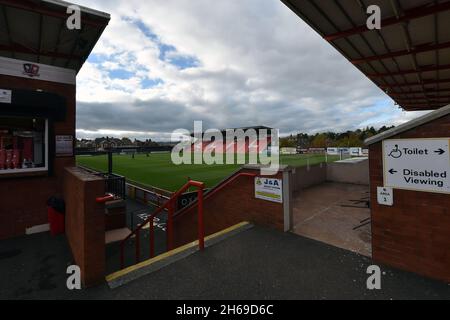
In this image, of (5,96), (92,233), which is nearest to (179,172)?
(5,96)

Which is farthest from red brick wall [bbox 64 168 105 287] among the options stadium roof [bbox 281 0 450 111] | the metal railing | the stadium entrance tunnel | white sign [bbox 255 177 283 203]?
the metal railing

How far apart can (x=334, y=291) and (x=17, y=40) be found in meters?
9.62

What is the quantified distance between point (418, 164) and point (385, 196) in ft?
2.03

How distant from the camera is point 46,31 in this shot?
20.3ft

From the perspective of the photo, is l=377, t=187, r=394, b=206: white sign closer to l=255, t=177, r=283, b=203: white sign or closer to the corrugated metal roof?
the corrugated metal roof

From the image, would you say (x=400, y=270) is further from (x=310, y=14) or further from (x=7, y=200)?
(x=7, y=200)

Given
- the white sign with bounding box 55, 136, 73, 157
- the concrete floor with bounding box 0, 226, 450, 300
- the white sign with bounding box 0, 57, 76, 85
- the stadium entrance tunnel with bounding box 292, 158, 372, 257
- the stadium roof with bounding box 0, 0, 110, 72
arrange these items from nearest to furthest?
1. the concrete floor with bounding box 0, 226, 450, 300
2. the stadium entrance tunnel with bounding box 292, 158, 372, 257
3. the stadium roof with bounding box 0, 0, 110, 72
4. the white sign with bounding box 0, 57, 76, 85
5. the white sign with bounding box 55, 136, 73, 157

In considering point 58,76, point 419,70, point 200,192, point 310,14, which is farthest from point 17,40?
point 419,70

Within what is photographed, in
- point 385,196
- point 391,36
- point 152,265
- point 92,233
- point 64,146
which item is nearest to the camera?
point 92,233

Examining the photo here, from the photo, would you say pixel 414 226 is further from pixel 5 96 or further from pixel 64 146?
pixel 5 96

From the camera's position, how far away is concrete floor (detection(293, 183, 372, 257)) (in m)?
4.51

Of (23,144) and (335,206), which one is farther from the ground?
(23,144)

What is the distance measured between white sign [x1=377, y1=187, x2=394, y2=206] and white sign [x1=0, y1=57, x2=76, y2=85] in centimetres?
770

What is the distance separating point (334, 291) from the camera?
9.62ft
